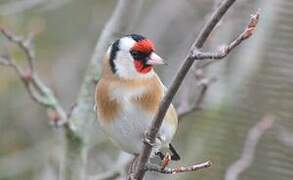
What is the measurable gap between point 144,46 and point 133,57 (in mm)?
74

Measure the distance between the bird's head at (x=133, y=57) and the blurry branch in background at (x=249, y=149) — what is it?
0.55 meters

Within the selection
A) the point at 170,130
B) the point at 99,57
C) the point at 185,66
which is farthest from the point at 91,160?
the point at 185,66

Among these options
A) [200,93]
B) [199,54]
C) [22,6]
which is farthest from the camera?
[22,6]

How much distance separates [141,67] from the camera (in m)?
1.95

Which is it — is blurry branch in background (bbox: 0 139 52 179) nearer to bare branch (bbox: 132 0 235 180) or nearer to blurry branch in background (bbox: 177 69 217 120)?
blurry branch in background (bbox: 177 69 217 120)

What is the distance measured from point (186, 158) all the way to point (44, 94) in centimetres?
105

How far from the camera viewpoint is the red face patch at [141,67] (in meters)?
1.94

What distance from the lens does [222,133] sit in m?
3.06

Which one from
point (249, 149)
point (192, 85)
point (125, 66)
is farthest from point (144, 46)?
point (192, 85)

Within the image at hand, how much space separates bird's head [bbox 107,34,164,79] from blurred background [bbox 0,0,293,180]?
0.43 metres

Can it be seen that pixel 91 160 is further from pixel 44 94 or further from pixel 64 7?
pixel 44 94

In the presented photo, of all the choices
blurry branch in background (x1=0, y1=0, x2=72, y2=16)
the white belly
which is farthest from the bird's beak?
blurry branch in background (x1=0, y1=0, x2=72, y2=16)

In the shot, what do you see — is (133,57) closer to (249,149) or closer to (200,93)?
(200,93)

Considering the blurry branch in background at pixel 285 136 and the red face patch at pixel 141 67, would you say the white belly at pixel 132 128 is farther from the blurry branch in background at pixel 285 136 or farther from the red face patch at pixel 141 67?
the blurry branch in background at pixel 285 136
